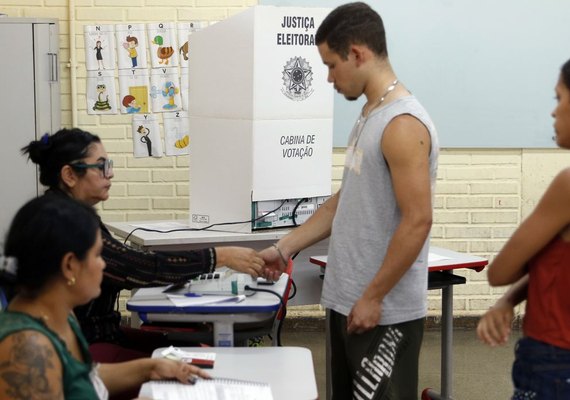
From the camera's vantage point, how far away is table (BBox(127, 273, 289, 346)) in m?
2.38

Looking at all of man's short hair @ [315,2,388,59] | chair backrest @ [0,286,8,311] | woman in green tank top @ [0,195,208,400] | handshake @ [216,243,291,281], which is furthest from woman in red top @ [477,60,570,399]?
chair backrest @ [0,286,8,311]

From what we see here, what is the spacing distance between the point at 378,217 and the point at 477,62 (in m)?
2.66

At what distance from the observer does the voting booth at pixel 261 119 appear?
315cm

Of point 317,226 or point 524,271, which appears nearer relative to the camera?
point 524,271

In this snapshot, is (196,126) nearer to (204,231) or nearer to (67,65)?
(204,231)

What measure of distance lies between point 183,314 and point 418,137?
2.71 ft

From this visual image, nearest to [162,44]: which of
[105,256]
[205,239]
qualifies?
[205,239]

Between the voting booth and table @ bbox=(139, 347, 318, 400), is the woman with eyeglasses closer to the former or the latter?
table @ bbox=(139, 347, 318, 400)

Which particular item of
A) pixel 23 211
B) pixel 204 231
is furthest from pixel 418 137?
pixel 204 231

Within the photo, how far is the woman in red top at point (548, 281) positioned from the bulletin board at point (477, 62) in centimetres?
296

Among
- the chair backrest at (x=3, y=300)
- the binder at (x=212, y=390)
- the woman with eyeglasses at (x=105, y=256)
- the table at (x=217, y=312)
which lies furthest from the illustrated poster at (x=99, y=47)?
the binder at (x=212, y=390)

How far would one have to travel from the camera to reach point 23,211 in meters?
1.65

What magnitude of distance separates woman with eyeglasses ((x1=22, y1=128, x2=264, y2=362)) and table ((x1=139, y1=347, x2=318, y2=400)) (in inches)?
15.3

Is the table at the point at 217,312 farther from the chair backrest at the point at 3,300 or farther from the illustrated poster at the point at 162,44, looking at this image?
the illustrated poster at the point at 162,44
